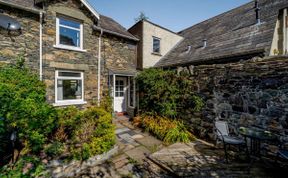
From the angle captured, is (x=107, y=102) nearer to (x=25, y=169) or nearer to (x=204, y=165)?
(x=25, y=169)

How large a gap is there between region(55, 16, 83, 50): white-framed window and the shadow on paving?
22.0ft

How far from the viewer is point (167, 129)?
6.31 m

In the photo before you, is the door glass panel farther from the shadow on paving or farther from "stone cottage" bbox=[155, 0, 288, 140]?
the shadow on paving

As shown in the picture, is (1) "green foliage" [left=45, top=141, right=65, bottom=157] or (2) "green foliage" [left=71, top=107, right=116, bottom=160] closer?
(1) "green foliage" [left=45, top=141, right=65, bottom=157]

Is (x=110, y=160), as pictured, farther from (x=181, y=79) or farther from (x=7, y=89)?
(x=181, y=79)

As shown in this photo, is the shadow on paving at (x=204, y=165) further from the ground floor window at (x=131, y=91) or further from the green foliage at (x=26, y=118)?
the ground floor window at (x=131, y=91)

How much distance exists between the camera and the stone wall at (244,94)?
13.6ft

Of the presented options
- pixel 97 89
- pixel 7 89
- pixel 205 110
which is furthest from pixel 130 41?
pixel 7 89

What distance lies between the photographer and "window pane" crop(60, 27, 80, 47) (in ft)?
25.5

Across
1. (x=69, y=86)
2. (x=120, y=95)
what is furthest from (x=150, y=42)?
(x=69, y=86)

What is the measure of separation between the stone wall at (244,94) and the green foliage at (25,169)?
210 inches

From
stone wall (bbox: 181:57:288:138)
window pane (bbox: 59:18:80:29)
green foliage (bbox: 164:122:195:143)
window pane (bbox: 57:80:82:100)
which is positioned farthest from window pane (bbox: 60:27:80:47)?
green foliage (bbox: 164:122:195:143)

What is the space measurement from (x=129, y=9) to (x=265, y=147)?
9.90m

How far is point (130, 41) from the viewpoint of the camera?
1048cm
